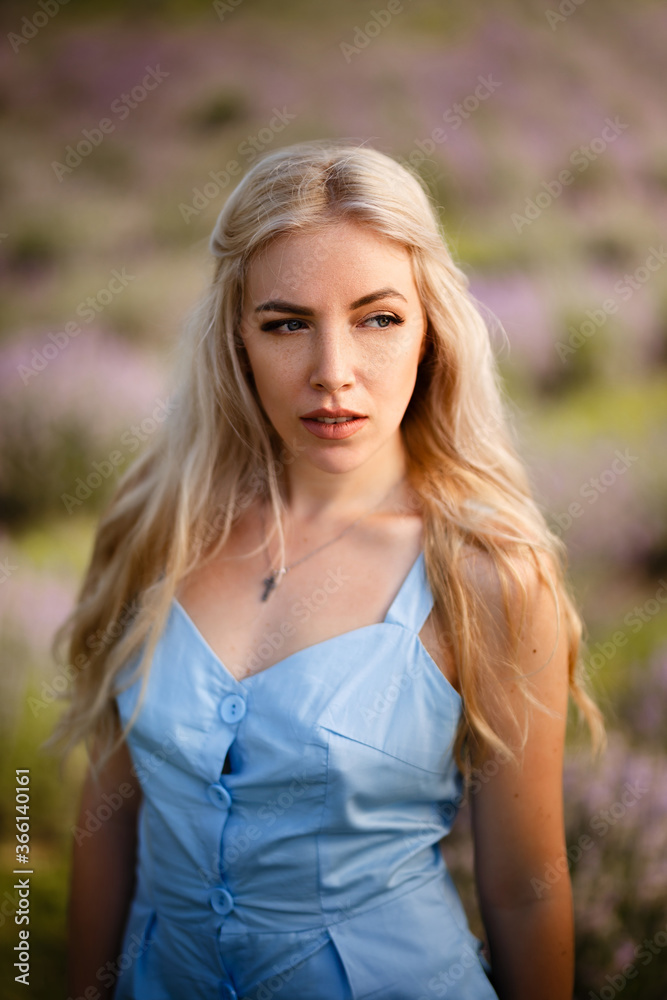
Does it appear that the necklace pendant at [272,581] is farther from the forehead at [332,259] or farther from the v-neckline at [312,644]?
the forehead at [332,259]

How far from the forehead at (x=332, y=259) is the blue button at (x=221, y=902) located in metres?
0.95

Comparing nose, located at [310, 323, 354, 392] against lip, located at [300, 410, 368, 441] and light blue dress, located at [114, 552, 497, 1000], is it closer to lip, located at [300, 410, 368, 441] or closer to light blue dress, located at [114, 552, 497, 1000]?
lip, located at [300, 410, 368, 441]


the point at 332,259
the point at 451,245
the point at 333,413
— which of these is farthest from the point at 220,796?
the point at 451,245

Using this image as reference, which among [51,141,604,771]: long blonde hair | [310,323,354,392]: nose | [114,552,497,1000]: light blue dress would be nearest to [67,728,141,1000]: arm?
[51,141,604,771]: long blonde hair

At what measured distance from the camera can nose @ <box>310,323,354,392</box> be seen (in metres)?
1.09

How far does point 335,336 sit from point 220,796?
28.9 inches

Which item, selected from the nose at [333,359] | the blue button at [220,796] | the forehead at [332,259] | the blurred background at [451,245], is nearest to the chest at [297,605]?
the blue button at [220,796]

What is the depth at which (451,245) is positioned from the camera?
2170 millimetres

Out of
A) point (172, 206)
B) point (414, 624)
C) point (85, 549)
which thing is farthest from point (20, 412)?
point (414, 624)

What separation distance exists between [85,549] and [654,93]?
220 centimetres

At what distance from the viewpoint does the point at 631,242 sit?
214 centimetres

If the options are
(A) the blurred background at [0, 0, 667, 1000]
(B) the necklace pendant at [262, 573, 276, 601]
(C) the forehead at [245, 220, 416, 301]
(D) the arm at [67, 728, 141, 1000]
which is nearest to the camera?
(C) the forehead at [245, 220, 416, 301]

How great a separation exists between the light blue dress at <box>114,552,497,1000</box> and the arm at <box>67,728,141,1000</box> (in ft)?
0.86

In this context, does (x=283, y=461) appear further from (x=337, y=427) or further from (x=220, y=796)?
(x=220, y=796)
